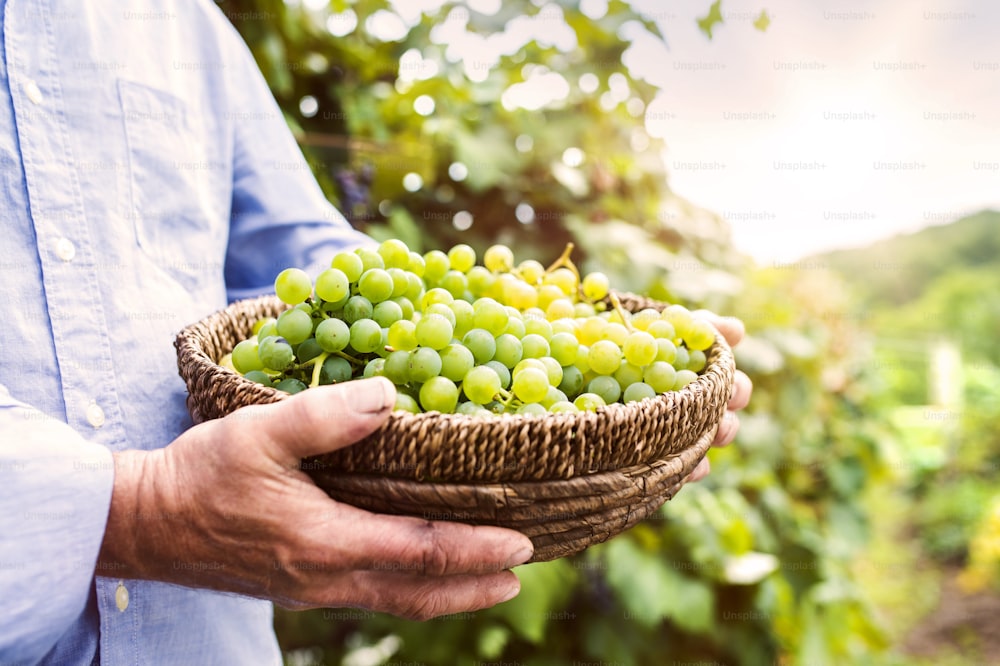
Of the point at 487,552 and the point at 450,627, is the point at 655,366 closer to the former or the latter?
the point at 487,552

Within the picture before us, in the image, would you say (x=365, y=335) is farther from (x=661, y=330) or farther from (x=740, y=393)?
(x=740, y=393)

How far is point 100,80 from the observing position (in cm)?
92

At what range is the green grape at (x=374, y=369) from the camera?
822 millimetres

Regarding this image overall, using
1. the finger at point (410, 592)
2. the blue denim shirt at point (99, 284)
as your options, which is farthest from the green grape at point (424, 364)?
the blue denim shirt at point (99, 284)

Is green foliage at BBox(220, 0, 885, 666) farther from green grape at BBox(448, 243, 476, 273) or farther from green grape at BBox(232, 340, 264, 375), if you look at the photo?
green grape at BBox(232, 340, 264, 375)

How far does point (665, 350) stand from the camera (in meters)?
0.93

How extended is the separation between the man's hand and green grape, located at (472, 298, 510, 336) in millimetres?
238

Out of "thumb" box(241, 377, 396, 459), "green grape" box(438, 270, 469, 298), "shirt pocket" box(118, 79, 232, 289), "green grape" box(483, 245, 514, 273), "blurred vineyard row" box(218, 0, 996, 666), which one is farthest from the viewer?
"blurred vineyard row" box(218, 0, 996, 666)

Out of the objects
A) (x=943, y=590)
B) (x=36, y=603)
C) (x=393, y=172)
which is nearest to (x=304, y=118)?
(x=393, y=172)

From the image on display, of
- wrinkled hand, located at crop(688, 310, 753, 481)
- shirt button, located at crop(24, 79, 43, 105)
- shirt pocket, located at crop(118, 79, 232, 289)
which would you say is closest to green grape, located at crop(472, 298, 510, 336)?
wrinkled hand, located at crop(688, 310, 753, 481)

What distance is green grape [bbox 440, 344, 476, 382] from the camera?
81 centimetres

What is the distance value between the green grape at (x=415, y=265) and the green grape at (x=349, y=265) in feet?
0.33

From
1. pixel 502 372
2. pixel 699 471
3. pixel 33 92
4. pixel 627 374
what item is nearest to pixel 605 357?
pixel 627 374

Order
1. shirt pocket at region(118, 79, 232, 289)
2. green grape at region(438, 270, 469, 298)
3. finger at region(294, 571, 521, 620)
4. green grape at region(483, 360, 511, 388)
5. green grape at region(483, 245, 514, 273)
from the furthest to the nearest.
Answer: green grape at region(483, 245, 514, 273)
green grape at region(438, 270, 469, 298)
shirt pocket at region(118, 79, 232, 289)
green grape at region(483, 360, 511, 388)
finger at region(294, 571, 521, 620)
